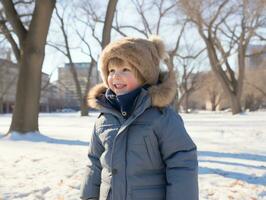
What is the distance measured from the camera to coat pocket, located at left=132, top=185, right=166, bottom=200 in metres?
2.53

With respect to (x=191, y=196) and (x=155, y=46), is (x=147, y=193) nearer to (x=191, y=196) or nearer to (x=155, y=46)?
(x=191, y=196)

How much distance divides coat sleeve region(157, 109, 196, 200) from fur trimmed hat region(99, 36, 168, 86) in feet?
1.02

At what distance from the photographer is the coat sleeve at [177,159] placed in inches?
97.6

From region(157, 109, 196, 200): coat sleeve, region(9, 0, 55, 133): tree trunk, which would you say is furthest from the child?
region(9, 0, 55, 133): tree trunk

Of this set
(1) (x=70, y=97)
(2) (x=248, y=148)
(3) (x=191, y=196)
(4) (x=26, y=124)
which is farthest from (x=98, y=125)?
(1) (x=70, y=97)

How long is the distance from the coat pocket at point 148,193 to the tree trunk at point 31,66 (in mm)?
10618

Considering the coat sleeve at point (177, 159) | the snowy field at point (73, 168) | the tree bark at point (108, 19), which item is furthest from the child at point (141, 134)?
the tree bark at point (108, 19)

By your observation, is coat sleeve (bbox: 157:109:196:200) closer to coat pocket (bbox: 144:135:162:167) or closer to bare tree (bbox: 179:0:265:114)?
coat pocket (bbox: 144:135:162:167)

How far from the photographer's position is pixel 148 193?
8.34 ft

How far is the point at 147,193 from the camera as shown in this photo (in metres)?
2.54

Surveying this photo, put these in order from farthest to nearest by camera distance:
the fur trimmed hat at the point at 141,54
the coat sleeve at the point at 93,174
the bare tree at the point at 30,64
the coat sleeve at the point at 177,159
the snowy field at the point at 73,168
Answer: the bare tree at the point at 30,64, the snowy field at the point at 73,168, the coat sleeve at the point at 93,174, the fur trimmed hat at the point at 141,54, the coat sleeve at the point at 177,159

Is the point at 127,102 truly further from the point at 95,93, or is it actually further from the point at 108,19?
the point at 108,19

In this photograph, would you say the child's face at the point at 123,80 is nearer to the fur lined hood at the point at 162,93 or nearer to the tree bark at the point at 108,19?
the fur lined hood at the point at 162,93

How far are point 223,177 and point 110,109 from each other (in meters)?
4.42
